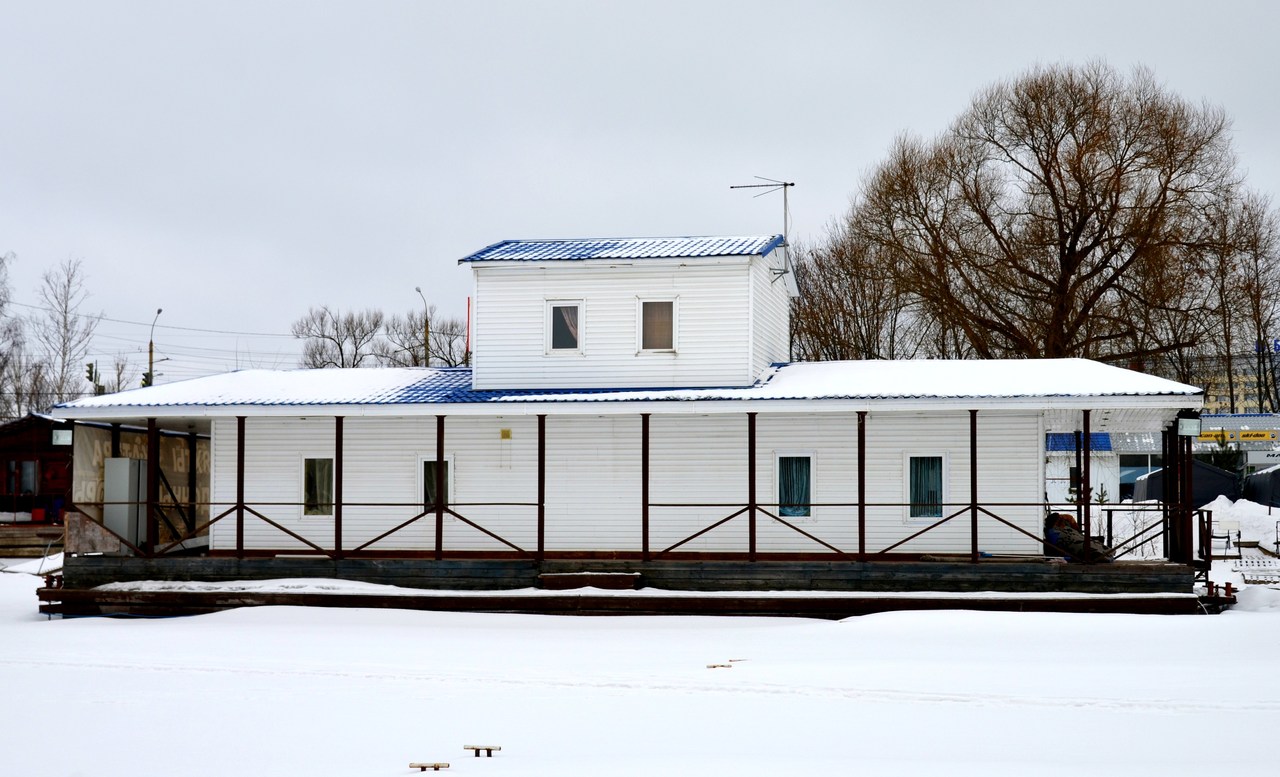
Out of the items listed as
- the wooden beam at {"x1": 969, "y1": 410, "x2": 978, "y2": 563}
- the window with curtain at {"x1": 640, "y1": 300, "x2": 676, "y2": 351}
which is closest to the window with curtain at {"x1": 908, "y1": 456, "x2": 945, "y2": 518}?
the wooden beam at {"x1": 969, "y1": 410, "x2": 978, "y2": 563}

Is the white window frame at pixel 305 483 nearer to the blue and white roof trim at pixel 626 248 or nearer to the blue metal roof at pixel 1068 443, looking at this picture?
the blue and white roof trim at pixel 626 248

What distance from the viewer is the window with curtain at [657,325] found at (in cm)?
2323

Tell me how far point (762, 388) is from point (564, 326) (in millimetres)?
4146

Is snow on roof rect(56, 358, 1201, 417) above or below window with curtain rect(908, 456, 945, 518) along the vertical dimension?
above

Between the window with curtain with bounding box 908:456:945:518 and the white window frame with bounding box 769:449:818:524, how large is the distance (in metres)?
1.62

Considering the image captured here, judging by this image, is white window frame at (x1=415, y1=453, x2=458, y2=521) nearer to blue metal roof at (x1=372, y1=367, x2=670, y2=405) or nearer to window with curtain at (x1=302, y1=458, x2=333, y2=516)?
blue metal roof at (x1=372, y1=367, x2=670, y2=405)

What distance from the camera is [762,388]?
21.7m

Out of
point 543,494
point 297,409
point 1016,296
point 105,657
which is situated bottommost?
point 105,657

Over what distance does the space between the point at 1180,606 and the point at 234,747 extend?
557 inches

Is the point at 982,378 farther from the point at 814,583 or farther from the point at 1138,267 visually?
the point at 1138,267

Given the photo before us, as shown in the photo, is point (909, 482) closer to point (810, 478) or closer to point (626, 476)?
point (810, 478)

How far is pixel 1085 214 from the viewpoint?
37.5 m

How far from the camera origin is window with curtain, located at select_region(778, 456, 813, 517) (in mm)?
22016

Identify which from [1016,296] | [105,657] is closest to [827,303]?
[1016,296]
